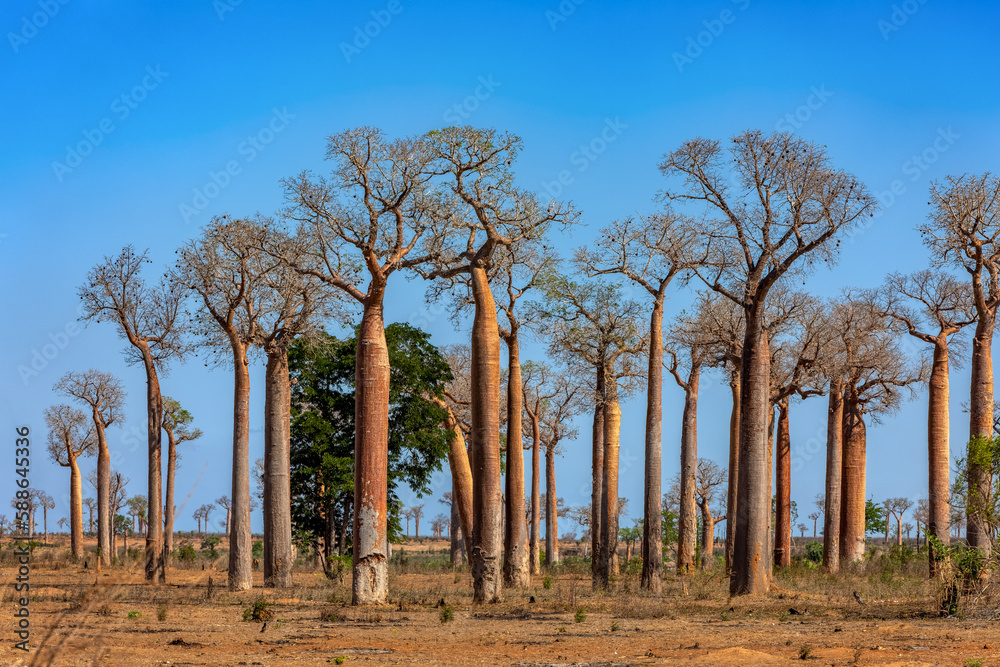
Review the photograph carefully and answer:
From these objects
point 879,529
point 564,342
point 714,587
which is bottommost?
point 879,529

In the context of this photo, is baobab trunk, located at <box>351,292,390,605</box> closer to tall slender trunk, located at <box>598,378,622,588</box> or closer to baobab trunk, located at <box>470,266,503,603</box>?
baobab trunk, located at <box>470,266,503,603</box>

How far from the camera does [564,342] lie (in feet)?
81.0

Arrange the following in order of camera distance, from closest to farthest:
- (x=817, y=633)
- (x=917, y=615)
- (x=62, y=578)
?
1. (x=817, y=633)
2. (x=917, y=615)
3. (x=62, y=578)

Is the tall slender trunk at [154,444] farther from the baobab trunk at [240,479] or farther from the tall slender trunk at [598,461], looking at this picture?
the tall slender trunk at [598,461]

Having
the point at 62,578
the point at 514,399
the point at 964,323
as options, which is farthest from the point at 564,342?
the point at 62,578

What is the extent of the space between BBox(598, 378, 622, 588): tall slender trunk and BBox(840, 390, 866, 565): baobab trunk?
8784 mm

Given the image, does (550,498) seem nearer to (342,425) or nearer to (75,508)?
(342,425)

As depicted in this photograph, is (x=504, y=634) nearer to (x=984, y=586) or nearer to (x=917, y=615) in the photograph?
(x=917, y=615)

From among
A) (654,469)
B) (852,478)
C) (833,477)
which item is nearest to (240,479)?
(654,469)

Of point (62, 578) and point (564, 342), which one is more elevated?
point (564, 342)

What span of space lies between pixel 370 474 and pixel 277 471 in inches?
224

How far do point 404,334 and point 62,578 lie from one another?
Answer: 11888 mm

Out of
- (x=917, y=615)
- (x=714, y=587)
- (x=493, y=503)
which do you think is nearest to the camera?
(x=917, y=615)

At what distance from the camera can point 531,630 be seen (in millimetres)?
13477
